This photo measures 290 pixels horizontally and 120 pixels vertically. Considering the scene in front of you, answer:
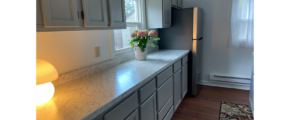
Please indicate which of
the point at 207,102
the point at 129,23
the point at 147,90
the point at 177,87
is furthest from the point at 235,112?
the point at 129,23

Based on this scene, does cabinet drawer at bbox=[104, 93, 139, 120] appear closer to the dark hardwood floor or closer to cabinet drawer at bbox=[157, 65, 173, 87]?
cabinet drawer at bbox=[157, 65, 173, 87]

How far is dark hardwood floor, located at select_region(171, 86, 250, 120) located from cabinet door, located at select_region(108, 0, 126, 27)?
153 centimetres

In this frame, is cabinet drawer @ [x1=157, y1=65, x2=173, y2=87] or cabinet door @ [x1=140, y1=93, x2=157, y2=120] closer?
cabinet door @ [x1=140, y1=93, x2=157, y2=120]

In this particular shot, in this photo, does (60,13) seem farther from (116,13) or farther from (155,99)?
(155,99)

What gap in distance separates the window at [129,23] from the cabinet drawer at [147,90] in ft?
2.56

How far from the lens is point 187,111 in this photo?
2537 mm

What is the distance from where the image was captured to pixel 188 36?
2.85 meters

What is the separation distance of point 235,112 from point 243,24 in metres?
1.53

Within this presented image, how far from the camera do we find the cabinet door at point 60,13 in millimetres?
906

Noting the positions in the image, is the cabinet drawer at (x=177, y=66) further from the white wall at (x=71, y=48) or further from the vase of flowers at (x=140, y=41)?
the white wall at (x=71, y=48)

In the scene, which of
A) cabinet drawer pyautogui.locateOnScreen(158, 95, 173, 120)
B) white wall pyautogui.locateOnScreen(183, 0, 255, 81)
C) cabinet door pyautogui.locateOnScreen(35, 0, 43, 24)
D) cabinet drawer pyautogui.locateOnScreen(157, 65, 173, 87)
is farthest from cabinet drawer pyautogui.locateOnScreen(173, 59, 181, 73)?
cabinet door pyautogui.locateOnScreen(35, 0, 43, 24)

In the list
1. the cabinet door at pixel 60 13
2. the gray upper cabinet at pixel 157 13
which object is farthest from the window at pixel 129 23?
the cabinet door at pixel 60 13

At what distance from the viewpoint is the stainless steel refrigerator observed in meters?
2.79
